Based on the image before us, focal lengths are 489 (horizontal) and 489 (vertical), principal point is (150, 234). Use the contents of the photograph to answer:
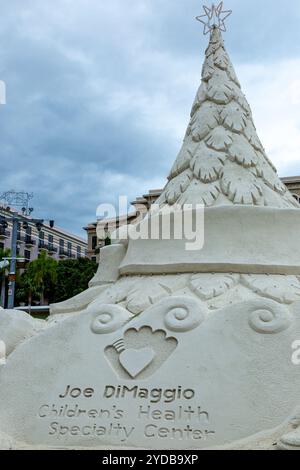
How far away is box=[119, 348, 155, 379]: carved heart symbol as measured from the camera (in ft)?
12.4

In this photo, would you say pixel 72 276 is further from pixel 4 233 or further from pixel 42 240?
pixel 42 240

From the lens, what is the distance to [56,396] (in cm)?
384

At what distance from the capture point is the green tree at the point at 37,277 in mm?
33750

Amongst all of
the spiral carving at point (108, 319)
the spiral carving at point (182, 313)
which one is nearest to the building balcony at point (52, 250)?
the spiral carving at point (108, 319)

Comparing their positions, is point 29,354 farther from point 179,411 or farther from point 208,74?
point 208,74

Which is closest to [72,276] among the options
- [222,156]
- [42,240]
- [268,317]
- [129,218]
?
[42,240]

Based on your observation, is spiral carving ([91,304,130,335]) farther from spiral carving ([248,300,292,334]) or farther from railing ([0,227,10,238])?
railing ([0,227,10,238])

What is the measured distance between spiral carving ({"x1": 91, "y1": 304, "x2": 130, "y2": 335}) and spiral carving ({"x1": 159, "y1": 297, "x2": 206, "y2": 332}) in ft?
1.17

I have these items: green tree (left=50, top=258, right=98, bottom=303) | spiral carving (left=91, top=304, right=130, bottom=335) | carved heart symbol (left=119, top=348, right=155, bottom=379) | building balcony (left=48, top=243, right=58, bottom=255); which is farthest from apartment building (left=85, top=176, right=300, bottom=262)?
building balcony (left=48, top=243, right=58, bottom=255)

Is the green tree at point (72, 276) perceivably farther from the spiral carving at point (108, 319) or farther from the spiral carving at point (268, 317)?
the spiral carving at point (268, 317)

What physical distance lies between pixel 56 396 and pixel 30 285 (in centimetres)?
3043
